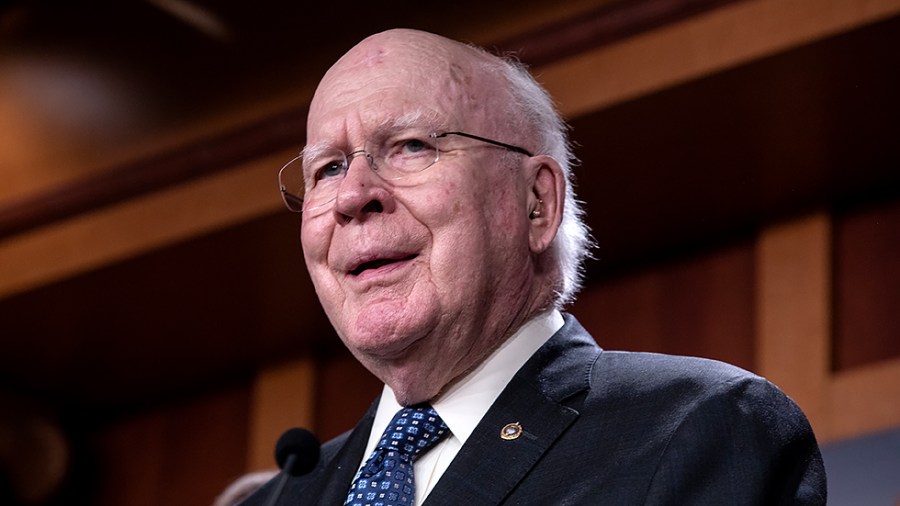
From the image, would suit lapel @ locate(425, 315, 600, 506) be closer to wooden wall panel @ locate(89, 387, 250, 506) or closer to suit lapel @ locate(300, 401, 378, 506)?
suit lapel @ locate(300, 401, 378, 506)

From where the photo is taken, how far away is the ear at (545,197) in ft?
6.76

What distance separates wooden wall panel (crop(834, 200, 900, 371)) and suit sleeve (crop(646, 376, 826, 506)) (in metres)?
2.15

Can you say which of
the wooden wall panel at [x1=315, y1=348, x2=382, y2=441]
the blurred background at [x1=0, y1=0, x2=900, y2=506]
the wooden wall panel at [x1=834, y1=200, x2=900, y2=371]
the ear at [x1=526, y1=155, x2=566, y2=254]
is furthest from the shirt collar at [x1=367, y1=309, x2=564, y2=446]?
the wooden wall panel at [x1=315, y1=348, x2=382, y2=441]

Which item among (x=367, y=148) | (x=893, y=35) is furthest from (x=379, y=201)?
(x=893, y=35)

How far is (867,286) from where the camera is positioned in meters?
3.82

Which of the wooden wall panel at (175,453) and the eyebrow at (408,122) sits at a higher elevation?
the eyebrow at (408,122)

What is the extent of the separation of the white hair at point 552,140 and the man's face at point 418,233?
0.07 meters

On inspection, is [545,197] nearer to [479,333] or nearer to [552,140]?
[552,140]

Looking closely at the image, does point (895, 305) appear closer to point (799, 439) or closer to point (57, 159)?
point (799, 439)

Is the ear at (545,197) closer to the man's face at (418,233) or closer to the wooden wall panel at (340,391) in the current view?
the man's face at (418,233)

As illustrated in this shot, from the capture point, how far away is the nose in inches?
75.1

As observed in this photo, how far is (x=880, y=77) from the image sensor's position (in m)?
3.48

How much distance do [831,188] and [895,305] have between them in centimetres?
38

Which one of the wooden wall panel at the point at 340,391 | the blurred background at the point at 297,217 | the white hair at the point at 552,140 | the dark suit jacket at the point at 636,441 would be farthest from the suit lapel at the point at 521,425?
the wooden wall panel at the point at 340,391
